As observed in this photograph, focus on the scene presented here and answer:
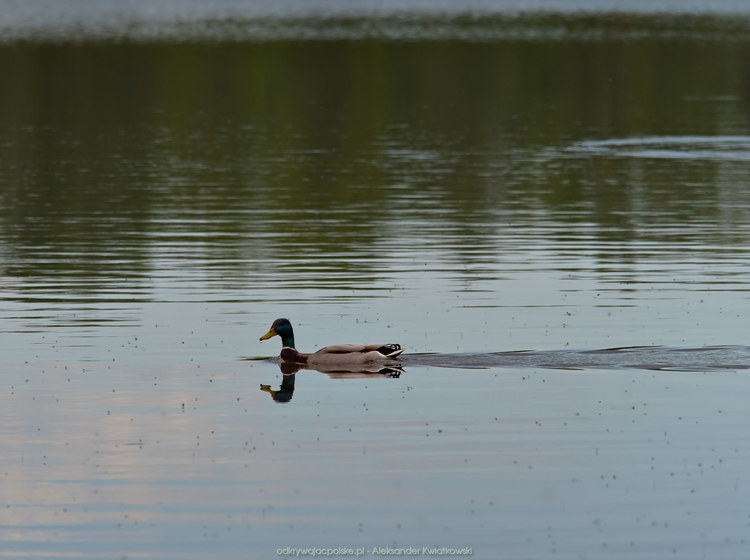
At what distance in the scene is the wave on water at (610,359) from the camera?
21.7m

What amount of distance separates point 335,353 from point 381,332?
95.2 inches

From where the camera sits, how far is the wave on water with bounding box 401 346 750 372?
21688mm

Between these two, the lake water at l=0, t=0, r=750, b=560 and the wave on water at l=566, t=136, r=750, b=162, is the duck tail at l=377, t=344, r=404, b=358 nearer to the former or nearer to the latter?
the lake water at l=0, t=0, r=750, b=560

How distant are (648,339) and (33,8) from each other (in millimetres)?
154281

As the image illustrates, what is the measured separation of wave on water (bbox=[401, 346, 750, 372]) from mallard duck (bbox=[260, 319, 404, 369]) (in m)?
0.55

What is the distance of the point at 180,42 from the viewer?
114188mm

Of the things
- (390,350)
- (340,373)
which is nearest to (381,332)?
(340,373)

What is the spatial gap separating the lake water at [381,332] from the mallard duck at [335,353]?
26 centimetres

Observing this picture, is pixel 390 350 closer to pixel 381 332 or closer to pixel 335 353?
pixel 335 353

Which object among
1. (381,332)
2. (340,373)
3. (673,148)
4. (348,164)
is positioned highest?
(673,148)

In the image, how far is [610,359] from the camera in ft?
72.0

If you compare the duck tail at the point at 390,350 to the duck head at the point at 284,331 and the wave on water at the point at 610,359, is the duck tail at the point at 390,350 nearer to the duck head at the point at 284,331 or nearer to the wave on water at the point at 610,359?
the wave on water at the point at 610,359

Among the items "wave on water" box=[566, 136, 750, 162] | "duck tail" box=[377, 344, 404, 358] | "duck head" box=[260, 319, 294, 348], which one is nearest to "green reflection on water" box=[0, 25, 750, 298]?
"wave on water" box=[566, 136, 750, 162]

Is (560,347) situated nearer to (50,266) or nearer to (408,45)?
(50,266)
